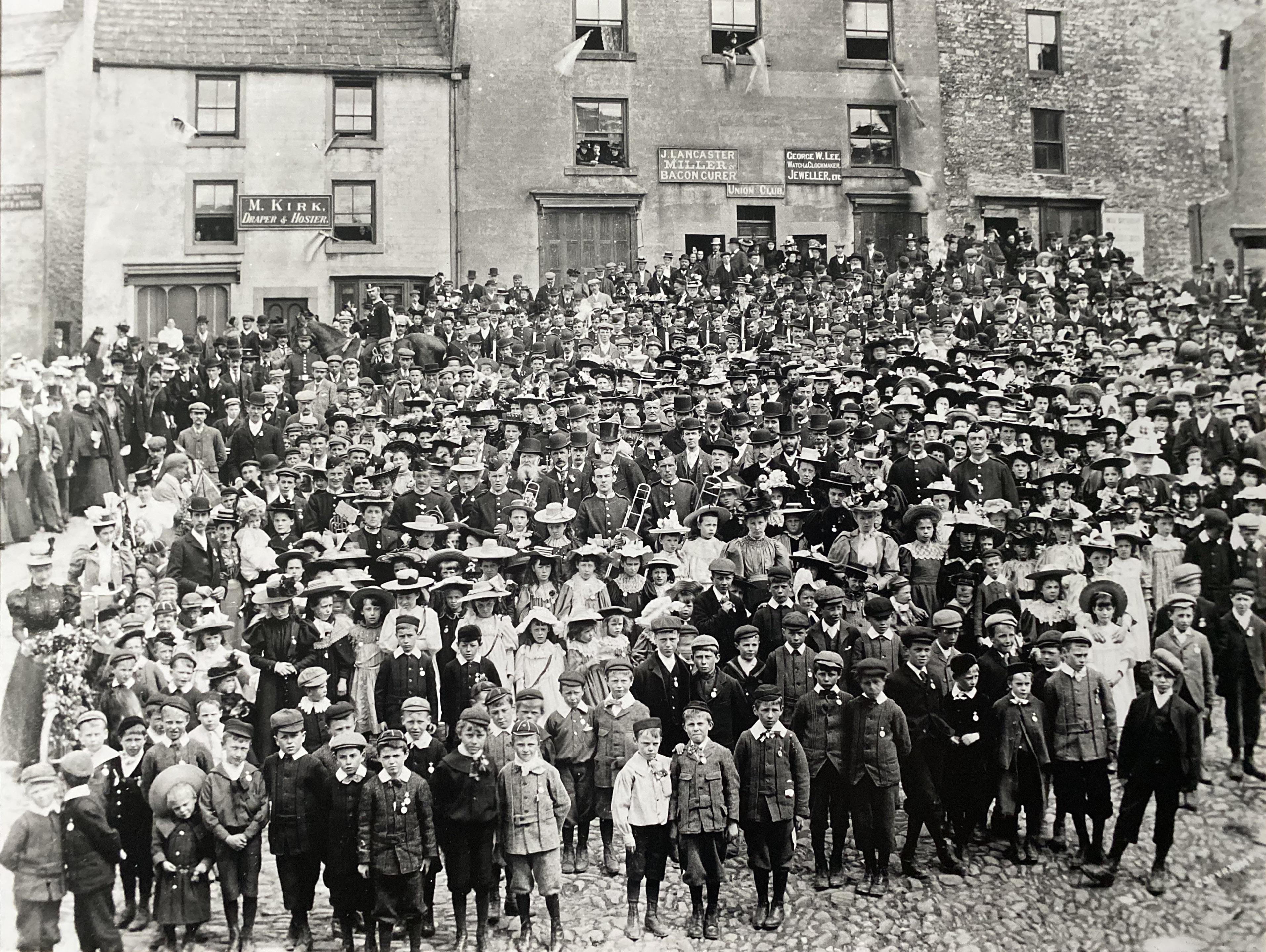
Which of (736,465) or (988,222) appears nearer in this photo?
(736,465)

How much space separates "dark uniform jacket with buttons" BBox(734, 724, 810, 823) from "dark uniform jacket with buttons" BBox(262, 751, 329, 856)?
259 centimetres

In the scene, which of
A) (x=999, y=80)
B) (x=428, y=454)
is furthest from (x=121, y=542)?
(x=999, y=80)

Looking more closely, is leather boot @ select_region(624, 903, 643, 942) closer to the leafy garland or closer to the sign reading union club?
the leafy garland

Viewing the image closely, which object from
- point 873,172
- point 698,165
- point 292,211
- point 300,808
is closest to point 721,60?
point 698,165

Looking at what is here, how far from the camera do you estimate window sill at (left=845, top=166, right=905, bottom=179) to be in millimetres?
23270

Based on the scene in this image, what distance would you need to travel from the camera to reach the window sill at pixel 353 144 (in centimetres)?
2106

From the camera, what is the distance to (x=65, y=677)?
8.55m

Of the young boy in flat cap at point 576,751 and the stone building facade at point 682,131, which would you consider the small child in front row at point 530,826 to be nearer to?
the young boy in flat cap at point 576,751

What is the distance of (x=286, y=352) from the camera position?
1630cm

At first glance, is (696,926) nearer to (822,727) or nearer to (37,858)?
(822,727)

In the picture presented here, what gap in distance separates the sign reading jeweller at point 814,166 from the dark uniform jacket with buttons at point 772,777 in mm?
A: 17328

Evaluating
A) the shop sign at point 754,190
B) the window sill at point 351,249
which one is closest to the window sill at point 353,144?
the window sill at point 351,249

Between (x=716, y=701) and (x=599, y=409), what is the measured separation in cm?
569

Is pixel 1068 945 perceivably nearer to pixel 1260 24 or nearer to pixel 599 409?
pixel 599 409
